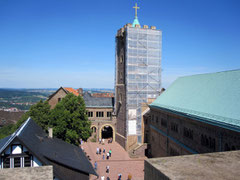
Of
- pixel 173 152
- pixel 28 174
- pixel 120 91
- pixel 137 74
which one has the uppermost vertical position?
pixel 137 74

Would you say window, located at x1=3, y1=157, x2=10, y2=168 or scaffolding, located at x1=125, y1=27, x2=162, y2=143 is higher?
scaffolding, located at x1=125, y1=27, x2=162, y2=143

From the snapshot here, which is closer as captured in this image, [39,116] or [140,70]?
[39,116]

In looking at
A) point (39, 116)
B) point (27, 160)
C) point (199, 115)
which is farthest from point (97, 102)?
point (27, 160)

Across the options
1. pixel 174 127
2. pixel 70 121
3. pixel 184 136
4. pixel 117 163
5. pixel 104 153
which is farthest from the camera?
pixel 104 153

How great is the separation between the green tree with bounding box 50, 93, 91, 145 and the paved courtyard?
550 centimetres

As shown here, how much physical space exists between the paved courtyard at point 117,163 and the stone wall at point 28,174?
63.0ft

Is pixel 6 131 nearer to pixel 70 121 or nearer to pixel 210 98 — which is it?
pixel 70 121

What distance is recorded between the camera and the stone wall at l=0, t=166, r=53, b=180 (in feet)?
24.1

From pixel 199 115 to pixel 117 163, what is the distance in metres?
17.8

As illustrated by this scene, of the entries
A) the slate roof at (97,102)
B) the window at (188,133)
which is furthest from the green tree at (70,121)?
the slate roof at (97,102)

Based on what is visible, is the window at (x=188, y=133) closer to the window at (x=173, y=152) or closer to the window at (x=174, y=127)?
the window at (x=174, y=127)

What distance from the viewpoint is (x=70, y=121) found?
29.3m

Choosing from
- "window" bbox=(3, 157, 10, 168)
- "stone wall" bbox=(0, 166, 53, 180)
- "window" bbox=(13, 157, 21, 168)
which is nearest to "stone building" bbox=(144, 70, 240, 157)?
"stone wall" bbox=(0, 166, 53, 180)

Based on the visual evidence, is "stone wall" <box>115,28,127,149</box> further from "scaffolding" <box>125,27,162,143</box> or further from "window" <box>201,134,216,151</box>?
"window" <box>201,134,216,151</box>
